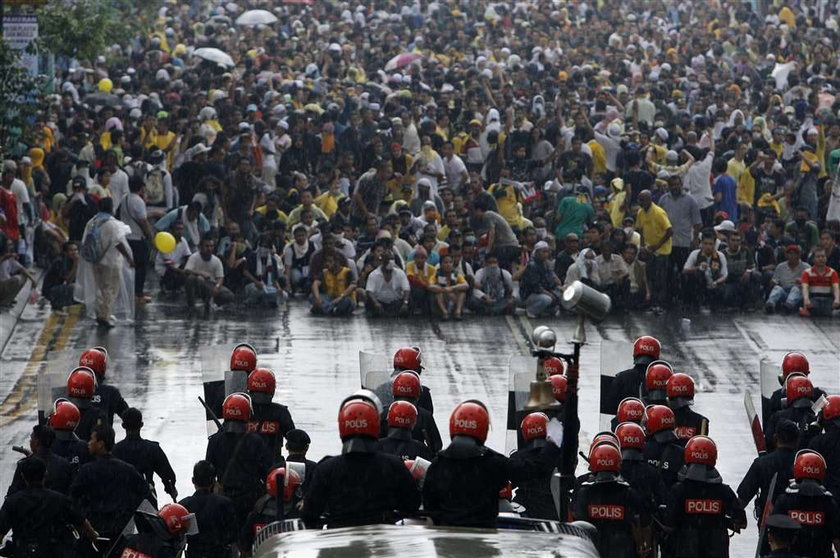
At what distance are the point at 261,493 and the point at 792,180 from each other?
18479mm

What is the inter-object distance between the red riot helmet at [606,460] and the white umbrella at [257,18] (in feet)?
111

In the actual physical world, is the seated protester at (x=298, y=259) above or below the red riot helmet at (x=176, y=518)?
below

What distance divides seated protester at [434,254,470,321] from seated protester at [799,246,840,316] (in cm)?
445

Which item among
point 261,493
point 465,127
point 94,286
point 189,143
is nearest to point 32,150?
point 189,143

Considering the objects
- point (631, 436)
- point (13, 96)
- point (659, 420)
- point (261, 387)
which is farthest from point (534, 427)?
point (13, 96)

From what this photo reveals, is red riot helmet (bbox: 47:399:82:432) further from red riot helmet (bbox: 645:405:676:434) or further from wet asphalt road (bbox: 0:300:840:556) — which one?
red riot helmet (bbox: 645:405:676:434)

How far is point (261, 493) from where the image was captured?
13.6 m

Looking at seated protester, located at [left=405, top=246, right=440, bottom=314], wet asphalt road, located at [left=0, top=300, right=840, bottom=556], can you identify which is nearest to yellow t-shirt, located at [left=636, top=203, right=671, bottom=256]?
wet asphalt road, located at [left=0, top=300, right=840, bottom=556]

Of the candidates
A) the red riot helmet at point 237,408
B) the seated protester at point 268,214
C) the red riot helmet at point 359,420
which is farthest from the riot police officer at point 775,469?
the seated protester at point 268,214

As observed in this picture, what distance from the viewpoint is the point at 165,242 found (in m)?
25.6

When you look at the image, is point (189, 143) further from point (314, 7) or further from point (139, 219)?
point (314, 7)

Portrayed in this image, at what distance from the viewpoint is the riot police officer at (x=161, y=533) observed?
11094mm

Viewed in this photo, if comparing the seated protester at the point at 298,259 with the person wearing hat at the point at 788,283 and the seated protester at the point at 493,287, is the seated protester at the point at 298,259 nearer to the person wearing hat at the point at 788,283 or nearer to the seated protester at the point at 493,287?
the seated protester at the point at 493,287

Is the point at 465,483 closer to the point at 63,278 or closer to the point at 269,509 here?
the point at 269,509
